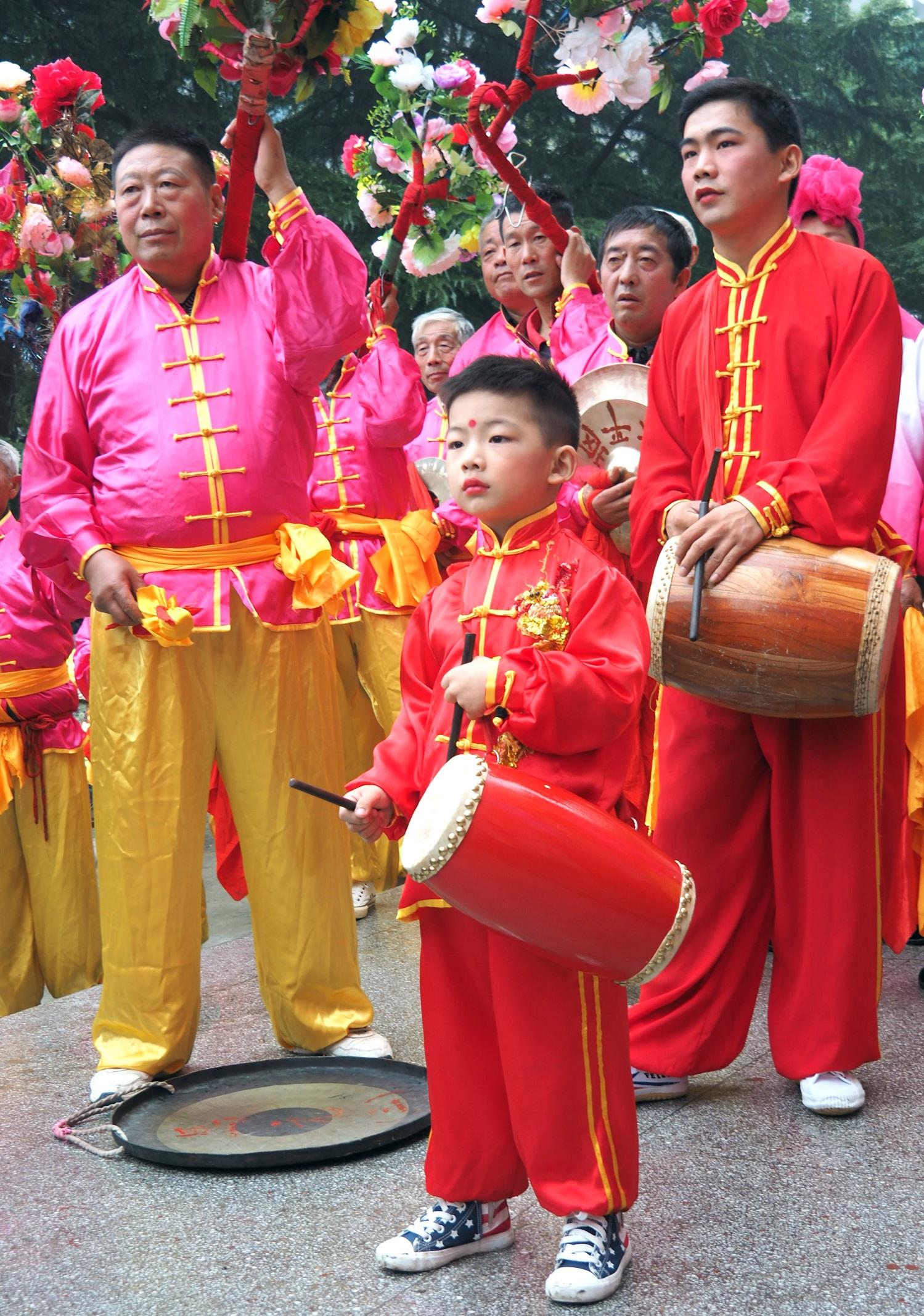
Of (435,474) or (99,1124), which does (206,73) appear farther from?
(435,474)

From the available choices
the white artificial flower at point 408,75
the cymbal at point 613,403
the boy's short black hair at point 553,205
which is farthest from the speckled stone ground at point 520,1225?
the white artificial flower at point 408,75

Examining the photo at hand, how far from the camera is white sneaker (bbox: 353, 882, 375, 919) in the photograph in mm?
5113

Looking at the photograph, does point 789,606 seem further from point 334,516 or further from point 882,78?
point 882,78

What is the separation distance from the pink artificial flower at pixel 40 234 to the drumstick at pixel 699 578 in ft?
9.63

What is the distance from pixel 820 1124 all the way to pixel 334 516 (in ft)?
10.2

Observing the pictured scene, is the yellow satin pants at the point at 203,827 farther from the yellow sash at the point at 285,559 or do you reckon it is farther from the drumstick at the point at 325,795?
the drumstick at the point at 325,795

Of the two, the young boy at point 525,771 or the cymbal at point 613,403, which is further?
the cymbal at point 613,403

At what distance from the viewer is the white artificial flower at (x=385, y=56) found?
15.8 feet

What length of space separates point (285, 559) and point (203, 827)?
25.6 inches

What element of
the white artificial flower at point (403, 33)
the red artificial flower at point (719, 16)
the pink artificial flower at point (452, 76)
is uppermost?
the white artificial flower at point (403, 33)

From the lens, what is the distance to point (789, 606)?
267 cm

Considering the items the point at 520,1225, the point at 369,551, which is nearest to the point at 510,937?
the point at 520,1225

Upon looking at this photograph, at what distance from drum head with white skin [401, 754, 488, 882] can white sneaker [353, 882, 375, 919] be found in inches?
118

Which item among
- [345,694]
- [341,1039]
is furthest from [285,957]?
[345,694]
